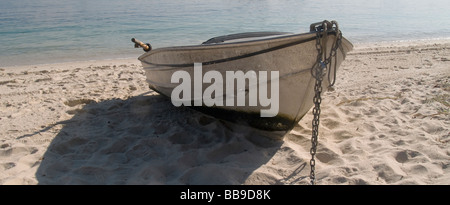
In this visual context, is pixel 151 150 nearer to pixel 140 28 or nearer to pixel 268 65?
pixel 268 65

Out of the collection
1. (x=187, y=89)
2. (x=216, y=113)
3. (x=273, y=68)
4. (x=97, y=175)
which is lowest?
(x=97, y=175)

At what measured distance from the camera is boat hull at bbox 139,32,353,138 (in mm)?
3354

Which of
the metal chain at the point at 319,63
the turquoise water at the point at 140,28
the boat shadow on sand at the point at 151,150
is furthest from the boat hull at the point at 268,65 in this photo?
the turquoise water at the point at 140,28

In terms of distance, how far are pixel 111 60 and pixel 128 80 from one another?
12.0 ft

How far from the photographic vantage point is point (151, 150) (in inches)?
154

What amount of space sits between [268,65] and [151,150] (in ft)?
5.49

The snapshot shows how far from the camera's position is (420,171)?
313 centimetres

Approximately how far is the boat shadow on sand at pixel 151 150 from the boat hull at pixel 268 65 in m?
0.26

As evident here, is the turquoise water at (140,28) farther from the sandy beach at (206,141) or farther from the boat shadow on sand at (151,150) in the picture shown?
the boat shadow on sand at (151,150)

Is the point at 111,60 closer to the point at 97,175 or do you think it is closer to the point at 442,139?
the point at 97,175

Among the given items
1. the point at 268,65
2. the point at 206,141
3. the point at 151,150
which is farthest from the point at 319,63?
the point at 151,150
